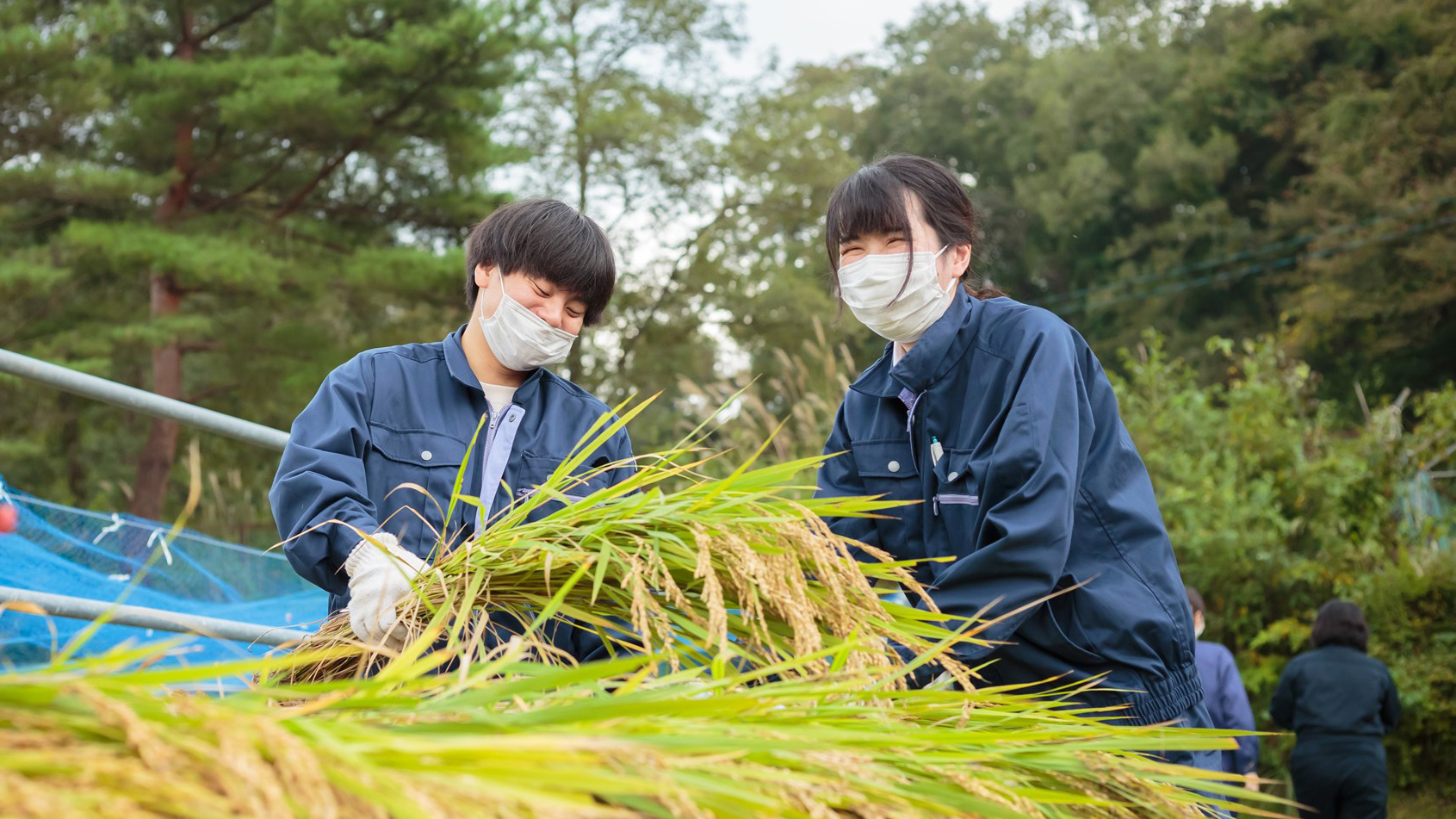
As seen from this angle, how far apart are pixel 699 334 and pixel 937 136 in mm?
18185

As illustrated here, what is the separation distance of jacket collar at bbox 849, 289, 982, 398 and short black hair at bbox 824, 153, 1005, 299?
13cm

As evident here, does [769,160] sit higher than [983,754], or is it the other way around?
[769,160]

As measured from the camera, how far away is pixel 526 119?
906 inches

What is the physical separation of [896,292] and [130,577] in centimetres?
239

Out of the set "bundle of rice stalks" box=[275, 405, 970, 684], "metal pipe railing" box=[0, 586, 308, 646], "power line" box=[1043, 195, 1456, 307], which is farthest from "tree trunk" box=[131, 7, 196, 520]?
"power line" box=[1043, 195, 1456, 307]

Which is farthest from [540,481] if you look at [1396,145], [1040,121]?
[1040,121]

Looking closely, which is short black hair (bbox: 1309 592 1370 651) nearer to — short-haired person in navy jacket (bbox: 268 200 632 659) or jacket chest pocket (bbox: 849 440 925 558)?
jacket chest pocket (bbox: 849 440 925 558)

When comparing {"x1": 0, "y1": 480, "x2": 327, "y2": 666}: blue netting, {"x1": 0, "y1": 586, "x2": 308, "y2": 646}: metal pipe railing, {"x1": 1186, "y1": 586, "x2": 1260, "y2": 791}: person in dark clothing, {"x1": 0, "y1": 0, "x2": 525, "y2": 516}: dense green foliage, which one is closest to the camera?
{"x1": 0, "y1": 586, "x2": 308, "y2": 646}: metal pipe railing

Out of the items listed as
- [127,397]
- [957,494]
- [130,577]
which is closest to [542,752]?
[957,494]

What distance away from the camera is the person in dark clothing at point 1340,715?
6.23 m

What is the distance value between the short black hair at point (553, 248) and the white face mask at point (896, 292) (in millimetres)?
523

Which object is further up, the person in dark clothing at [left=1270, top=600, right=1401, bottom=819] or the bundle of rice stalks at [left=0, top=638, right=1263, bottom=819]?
the bundle of rice stalks at [left=0, top=638, right=1263, bottom=819]

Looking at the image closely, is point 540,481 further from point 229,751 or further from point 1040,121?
point 1040,121

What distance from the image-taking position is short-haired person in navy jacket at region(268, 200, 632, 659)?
7.52ft
